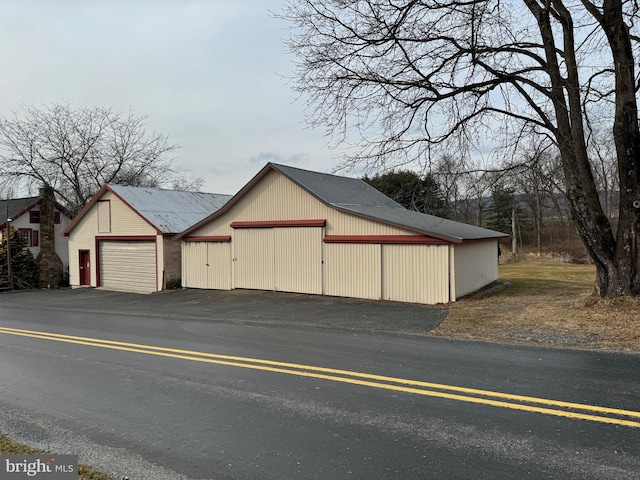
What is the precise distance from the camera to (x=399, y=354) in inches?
295

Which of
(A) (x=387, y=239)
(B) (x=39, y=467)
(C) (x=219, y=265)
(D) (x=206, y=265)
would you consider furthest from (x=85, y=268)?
(B) (x=39, y=467)

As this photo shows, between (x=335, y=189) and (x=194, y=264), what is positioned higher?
(x=335, y=189)

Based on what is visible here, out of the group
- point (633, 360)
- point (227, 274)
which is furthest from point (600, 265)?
point (227, 274)

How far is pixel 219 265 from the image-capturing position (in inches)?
771

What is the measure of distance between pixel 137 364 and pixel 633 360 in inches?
291

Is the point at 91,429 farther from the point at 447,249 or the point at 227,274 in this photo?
the point at 227,274

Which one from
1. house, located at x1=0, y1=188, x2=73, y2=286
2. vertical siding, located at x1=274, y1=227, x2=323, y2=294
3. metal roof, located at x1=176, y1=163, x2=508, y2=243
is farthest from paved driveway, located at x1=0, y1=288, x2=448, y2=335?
house, located at x1=0, y1=188, x2=73, y2=286

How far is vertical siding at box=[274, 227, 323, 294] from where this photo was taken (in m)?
16.6

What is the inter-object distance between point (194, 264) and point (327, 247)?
7.18 metres

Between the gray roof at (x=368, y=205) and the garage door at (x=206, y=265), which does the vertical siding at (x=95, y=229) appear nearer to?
the garage door at (x=206, y=265)

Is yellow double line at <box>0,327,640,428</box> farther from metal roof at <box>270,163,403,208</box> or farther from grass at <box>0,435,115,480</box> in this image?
metal roof at <box>270,163,403,208</box>

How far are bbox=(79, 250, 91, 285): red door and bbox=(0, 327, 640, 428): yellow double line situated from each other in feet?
61.5

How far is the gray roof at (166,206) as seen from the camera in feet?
73.4

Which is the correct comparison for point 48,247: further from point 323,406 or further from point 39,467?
point 323,406
